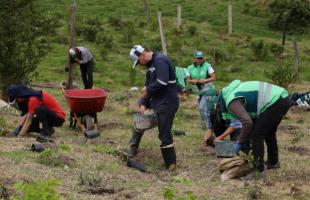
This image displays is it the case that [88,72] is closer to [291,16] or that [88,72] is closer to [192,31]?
[192,31]

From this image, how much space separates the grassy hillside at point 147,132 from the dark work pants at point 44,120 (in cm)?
30

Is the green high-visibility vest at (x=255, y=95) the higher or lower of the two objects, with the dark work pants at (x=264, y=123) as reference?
higher

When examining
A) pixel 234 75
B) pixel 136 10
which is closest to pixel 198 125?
pixel 234 75

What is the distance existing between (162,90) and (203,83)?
2562mm

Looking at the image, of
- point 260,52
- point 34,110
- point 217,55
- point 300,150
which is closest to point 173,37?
point 217,55

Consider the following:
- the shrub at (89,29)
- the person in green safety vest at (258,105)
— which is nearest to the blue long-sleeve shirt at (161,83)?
the person in green safety vest at (258,105)

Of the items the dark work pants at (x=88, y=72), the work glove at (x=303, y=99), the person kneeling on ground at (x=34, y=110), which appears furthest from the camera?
the dark work pants at (x=88, y=72)

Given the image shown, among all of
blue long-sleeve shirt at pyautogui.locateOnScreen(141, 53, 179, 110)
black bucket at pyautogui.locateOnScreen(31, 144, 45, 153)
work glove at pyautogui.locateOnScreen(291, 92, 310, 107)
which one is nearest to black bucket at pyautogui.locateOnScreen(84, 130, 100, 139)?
black bucket at pyautogui.locateOnScreen(31, 144, 45, 153)

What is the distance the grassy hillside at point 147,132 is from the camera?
7203 millimetres

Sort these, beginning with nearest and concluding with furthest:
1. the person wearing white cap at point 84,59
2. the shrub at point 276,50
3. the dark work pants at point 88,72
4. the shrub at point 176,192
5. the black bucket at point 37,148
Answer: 1. the shrub at point 176,192
2. the black bucket at point 37,148
3. the person wearing white cap at point 84,59
4. the dark work pants at point 88,72
5. the shrub at point 276,50

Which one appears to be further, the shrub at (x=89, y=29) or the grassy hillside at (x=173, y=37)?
the shrub at (x=89, y=29)

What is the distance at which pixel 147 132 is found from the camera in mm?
11477

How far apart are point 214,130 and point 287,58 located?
13.2m

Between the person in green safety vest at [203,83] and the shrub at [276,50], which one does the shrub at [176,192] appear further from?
the shrub at [276,50]
